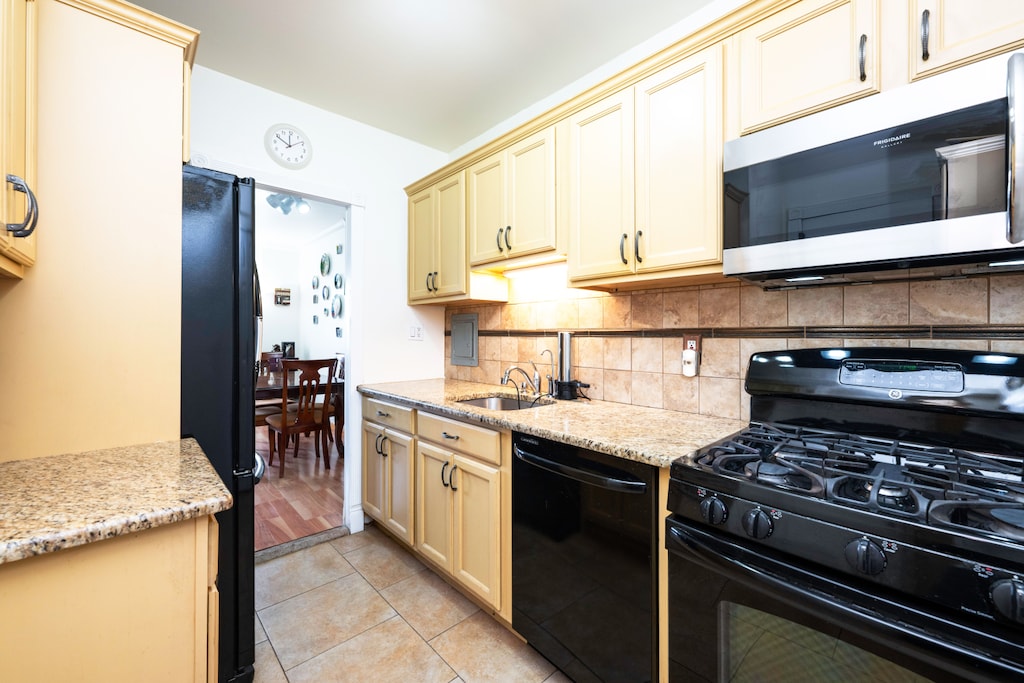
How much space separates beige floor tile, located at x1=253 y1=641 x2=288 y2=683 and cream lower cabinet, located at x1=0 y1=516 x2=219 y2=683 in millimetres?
752

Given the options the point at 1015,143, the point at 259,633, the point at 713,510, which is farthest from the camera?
the point at 259,633

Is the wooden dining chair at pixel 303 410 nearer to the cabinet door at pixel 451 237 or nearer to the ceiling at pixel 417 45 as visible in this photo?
the cabinet door at pixel 451 237

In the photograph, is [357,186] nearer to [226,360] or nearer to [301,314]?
[226,360]

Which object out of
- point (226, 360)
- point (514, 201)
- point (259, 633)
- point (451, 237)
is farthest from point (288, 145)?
point (259, 633)

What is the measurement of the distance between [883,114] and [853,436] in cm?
89

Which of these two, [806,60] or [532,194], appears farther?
[532,194]

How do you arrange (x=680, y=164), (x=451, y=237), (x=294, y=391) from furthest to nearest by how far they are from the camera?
1. (x=294, y=391)
2. (x=451, y=237)
3. (x=680, y=164)

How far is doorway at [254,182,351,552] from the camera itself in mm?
2809

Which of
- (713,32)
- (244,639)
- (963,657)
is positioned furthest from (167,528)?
(713,32)

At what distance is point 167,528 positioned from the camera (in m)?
0.87

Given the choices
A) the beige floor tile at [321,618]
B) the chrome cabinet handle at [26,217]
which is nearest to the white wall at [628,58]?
the chrome cabinet handle at [26,217]

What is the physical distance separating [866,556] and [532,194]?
1.80 metres

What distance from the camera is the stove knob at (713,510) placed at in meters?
1.02

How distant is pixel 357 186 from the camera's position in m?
2.79
